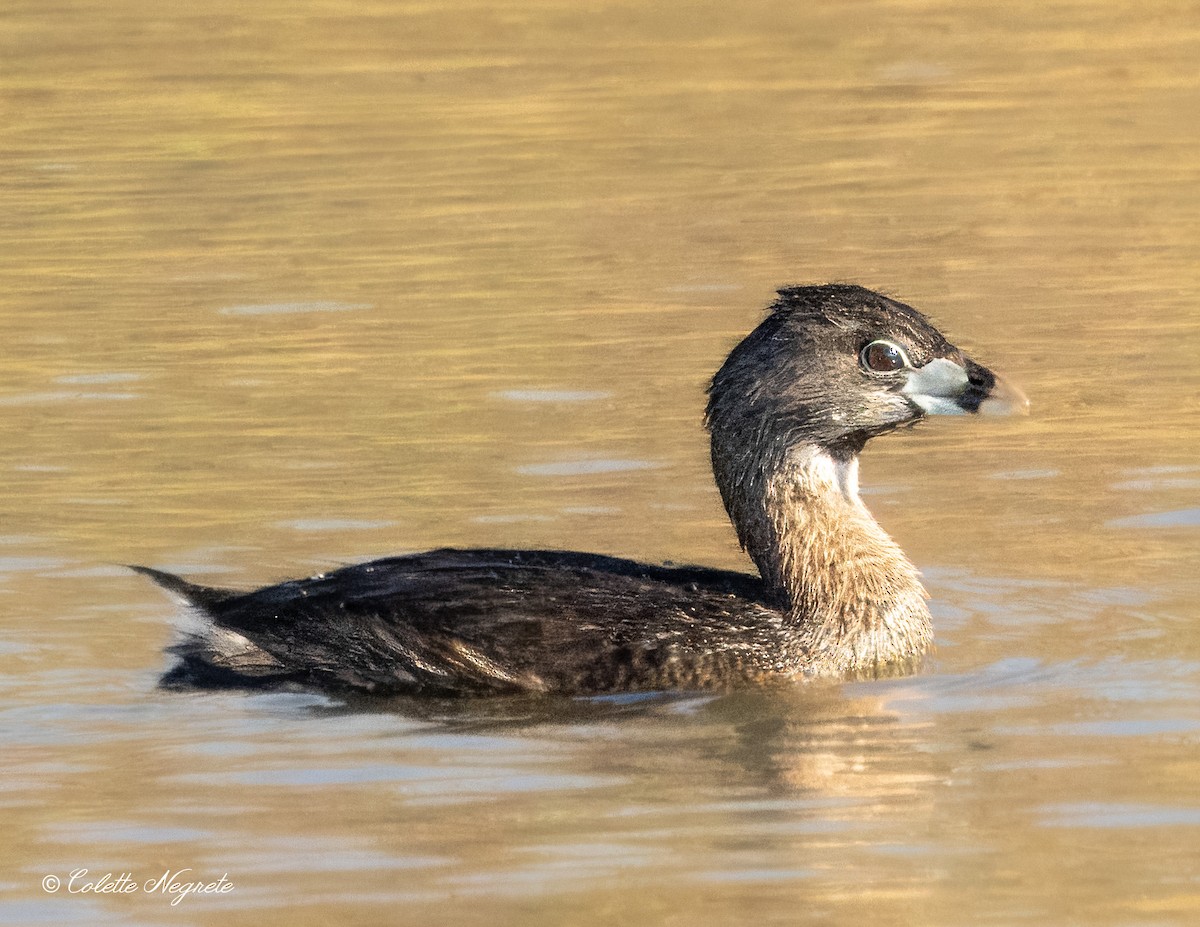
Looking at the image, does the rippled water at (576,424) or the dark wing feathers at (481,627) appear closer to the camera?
the rippled water at (576,424)

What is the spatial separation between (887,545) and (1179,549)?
159 cm

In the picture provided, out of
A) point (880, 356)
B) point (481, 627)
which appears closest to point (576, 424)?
point (880, 356)

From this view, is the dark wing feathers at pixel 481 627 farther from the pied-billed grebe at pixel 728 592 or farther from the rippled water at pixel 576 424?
the rippled water at pixel 576 424

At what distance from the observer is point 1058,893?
7320 mm

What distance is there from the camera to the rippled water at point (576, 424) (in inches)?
310

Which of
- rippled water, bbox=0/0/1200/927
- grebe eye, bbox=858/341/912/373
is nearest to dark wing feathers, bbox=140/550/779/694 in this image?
rippled water, bbox=0/0/1200/927

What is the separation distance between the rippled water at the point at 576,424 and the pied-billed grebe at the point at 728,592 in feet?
0.51

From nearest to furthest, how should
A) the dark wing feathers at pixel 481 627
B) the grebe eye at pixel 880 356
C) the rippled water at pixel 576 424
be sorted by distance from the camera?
the rippled water at pixel 576 424, the dark wing feathers at pixel 481 627, the grebe eye at pixel 880 356

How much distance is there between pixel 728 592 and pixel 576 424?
358cm

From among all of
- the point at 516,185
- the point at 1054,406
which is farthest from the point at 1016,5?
the point at 1054,406

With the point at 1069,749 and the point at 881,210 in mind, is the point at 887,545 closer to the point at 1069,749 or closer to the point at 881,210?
the point at 1069,749

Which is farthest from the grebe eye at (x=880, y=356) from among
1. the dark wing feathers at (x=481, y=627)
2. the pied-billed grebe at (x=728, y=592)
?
the dark wing feathers at (x=481, y=627)

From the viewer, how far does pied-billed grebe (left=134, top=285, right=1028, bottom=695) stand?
940 cm

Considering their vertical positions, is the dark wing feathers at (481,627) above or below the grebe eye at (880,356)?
below
